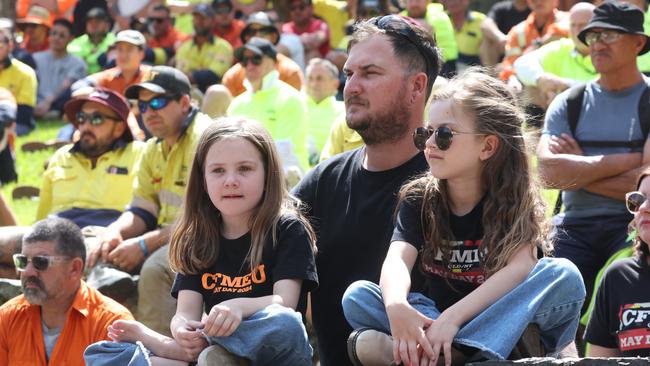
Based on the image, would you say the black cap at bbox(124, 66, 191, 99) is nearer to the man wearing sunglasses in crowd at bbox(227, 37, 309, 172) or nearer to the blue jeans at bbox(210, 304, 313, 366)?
the man wearing sunglasses in crowd at bbox(227, 37, 309, 172)

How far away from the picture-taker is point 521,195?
11.8 ft

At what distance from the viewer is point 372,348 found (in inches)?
135

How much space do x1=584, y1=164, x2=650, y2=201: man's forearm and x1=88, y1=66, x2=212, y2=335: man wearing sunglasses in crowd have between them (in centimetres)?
239

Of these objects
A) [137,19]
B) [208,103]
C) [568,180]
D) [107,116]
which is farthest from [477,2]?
[568,180]

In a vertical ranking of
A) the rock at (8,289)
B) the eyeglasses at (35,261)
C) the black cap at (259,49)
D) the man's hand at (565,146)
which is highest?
the black cap at (259,49)

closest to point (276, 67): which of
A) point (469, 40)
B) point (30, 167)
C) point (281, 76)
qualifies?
point (281, 76)

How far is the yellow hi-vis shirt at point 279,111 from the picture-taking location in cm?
865

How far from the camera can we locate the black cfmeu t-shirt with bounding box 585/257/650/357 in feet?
13.2

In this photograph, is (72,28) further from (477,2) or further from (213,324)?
(213,324)

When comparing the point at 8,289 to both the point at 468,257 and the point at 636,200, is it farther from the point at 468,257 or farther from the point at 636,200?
the point at 636,200

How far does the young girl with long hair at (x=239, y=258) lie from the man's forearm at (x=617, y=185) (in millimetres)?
2254

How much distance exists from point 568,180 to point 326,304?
1998 mm

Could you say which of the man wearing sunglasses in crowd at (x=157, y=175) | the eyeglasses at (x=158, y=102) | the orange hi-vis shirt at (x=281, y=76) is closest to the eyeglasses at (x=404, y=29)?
the man wearing sunglasses in crowd at (x=157, y=175)

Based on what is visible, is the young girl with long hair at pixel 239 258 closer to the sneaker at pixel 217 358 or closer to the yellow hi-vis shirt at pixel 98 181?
the sneaker at pixel 217 358
